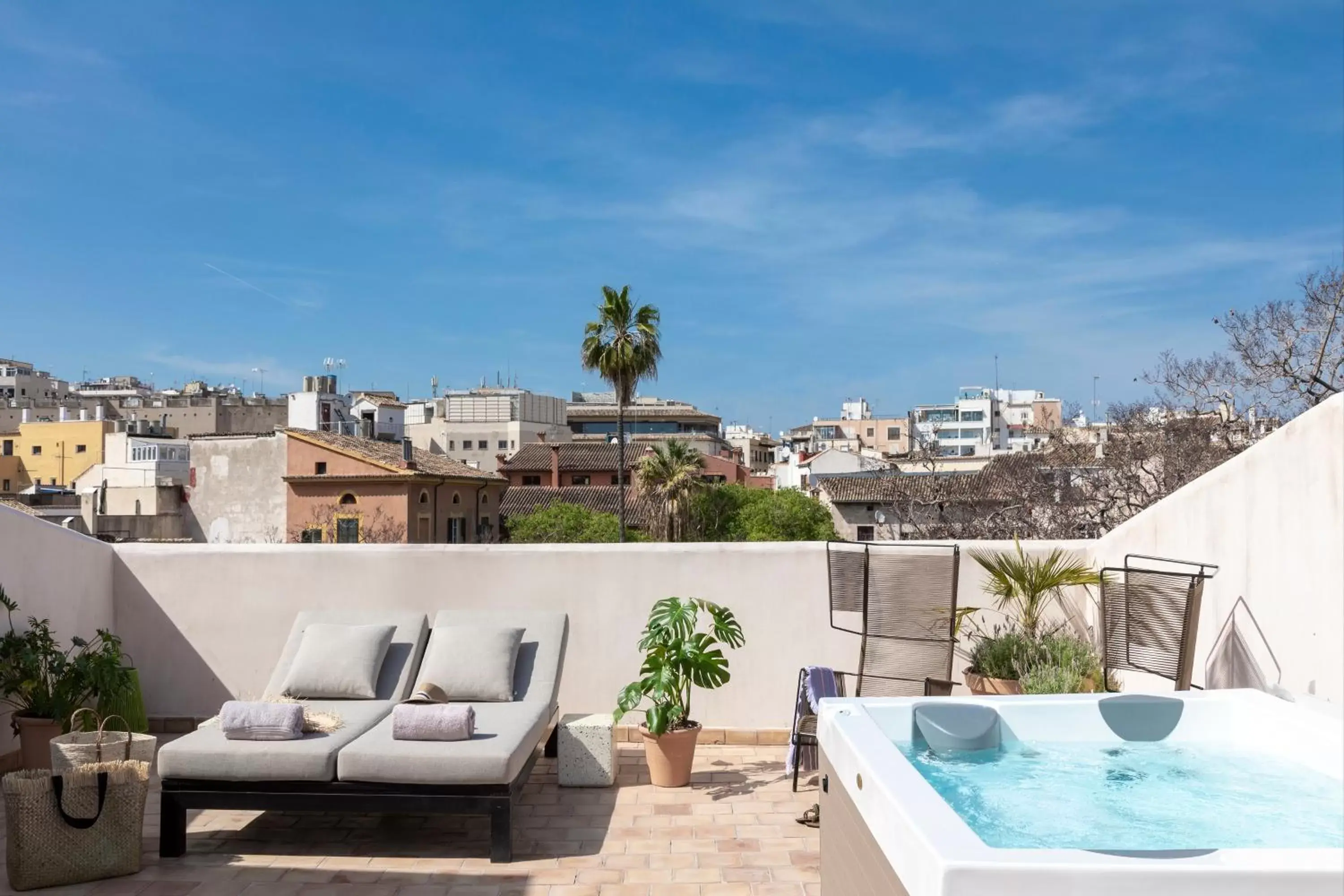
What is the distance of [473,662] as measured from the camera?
17.5 ft

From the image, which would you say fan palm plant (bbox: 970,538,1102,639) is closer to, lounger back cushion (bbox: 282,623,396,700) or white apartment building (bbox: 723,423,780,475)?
lounger back cushion (bbox: 282,623,396,700)

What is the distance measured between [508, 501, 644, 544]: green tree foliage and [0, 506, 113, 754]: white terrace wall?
28.7 meters

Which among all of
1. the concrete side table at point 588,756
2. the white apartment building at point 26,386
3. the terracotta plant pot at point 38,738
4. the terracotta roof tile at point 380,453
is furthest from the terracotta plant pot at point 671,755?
the white apartment building at point 26,386

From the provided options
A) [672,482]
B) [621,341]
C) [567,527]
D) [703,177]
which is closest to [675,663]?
[703,177]

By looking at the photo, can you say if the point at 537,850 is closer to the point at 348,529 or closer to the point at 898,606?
the point at 898,606

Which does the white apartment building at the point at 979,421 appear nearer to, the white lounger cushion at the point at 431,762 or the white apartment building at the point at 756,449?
the white apartment building at the point at 756,449

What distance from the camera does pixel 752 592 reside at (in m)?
6.30

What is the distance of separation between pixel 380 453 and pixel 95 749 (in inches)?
1244

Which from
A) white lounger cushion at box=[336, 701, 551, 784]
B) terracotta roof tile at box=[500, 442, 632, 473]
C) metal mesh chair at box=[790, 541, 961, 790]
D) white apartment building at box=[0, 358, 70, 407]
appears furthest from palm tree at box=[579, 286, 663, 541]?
white apartment building at box=[0, 358, 70, 407]

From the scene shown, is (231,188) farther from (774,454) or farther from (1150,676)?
(774,454)

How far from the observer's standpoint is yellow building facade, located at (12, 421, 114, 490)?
1949 inches

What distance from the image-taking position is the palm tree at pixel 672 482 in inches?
1427

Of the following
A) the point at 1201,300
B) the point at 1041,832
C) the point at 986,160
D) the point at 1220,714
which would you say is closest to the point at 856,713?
the point at 1041,832

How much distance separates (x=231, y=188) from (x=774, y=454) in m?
54.3
